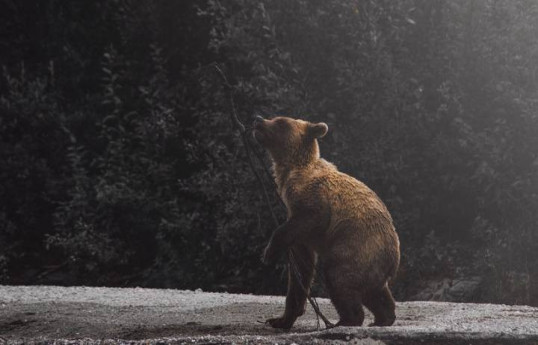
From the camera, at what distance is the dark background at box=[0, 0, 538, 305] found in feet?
32.3

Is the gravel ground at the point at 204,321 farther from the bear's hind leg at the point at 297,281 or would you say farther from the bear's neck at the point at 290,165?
the bear's neck at the point at 290,165

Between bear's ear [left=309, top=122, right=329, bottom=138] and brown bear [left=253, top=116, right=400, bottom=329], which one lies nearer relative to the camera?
brown bear [left=253, top=116, right=400, bottom=329]

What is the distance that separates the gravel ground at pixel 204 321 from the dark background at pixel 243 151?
204 centimetres

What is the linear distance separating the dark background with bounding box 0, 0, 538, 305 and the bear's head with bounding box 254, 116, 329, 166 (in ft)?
13.4

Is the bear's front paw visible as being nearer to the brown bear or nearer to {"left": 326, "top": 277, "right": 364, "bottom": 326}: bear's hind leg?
the brown bear

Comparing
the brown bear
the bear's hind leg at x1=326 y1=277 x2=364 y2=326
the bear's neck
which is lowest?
the bear's hind leg at x1=326 y1=277 x2=364 y2=326

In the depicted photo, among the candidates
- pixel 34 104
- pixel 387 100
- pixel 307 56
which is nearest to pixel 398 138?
pixel 387 100

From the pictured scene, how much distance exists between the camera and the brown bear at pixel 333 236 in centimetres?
518

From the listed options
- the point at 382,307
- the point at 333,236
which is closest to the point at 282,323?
the point at 382,307

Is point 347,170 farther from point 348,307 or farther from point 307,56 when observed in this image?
point 348,307

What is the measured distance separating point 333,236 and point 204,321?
1.67 meters

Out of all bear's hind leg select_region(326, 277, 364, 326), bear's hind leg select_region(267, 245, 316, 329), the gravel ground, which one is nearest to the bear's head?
bear's hind leg select_region(267, 245, 316, 329)

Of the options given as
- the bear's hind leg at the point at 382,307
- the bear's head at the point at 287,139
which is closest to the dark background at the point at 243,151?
the bear's head at the point at 287,139

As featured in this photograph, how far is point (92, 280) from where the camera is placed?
1193cm
